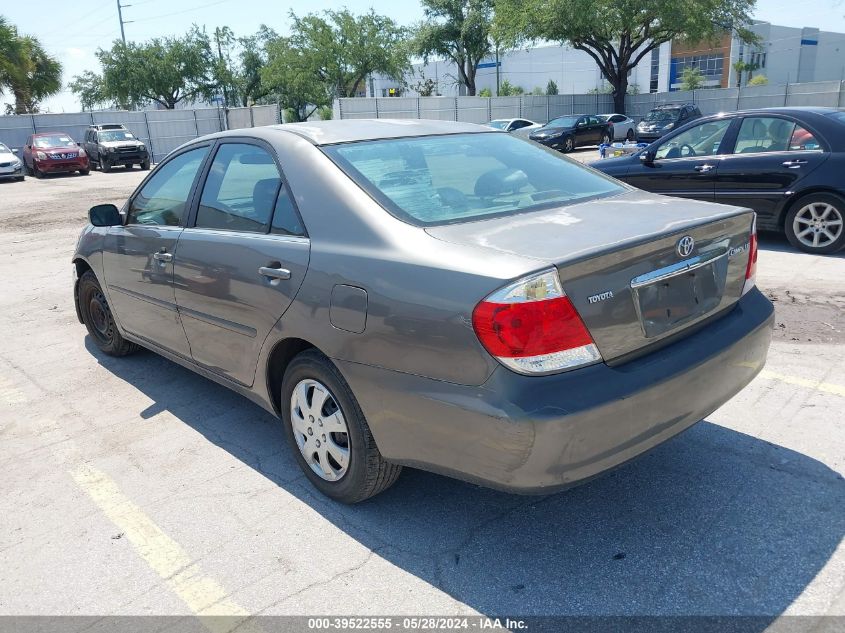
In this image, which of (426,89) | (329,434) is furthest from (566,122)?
(426,89)

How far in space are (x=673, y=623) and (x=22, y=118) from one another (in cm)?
3604

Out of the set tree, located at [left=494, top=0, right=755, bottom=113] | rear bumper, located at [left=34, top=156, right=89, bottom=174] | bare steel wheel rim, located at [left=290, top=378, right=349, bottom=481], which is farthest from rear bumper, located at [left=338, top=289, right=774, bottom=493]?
tree, located at [left=494, top=0, right=755, bottom=113]

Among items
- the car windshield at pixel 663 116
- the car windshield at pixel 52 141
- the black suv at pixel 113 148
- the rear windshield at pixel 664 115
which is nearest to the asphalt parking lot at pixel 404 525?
the car windshield at pixel 52 141

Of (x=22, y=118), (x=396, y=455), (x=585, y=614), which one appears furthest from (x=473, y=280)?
(x=22, y=118)

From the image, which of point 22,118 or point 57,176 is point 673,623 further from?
point 22,118

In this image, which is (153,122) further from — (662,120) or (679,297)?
(679,297)

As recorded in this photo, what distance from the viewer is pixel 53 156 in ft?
84.3

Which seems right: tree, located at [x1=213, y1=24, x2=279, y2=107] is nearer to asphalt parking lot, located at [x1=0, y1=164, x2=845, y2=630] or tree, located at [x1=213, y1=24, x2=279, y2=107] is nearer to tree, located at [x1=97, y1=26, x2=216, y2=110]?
tree, located at [x1=97, y1=26, x2=216, y2=110]

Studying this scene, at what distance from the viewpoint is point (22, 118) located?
31.4 metres

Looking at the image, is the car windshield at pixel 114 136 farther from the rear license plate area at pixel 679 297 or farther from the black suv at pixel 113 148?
the rear license plate area at pixel 679 297

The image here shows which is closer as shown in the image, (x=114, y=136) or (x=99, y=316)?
(x=99, y=316)

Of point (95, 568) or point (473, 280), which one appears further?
point (95, 568)

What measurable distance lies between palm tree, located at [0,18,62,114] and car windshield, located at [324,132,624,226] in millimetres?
41235

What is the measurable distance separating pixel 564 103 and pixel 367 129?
134 feet
